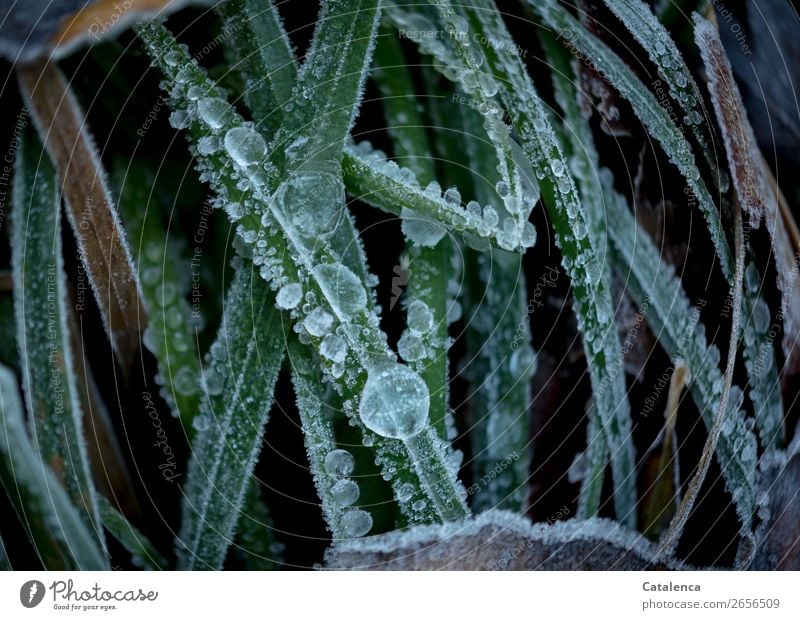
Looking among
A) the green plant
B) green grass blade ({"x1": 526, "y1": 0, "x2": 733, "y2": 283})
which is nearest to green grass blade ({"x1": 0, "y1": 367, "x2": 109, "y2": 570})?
the green plant

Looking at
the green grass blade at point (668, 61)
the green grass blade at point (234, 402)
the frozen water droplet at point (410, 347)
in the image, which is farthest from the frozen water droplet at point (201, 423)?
the green grass blade at point (668, 61)

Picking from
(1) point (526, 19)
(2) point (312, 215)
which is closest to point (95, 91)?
(2) point (312, 215)

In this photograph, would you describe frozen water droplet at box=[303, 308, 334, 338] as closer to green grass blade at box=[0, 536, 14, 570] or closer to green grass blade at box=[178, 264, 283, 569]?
green grass blade at box=[178, 264, 283, 569]

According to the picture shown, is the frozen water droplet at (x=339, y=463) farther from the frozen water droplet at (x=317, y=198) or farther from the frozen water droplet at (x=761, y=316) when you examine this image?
the frozen water droplet at (x=761, y=316)

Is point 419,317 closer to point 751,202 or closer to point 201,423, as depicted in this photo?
point 201,423

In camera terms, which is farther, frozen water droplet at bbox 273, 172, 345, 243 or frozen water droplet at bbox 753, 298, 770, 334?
frozen water droplet at bbox 753, 298, 770, 334

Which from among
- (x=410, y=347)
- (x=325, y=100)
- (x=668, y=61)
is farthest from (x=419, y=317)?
(x=668, y=61)

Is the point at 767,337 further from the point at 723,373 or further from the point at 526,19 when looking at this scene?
the point at 526,19
